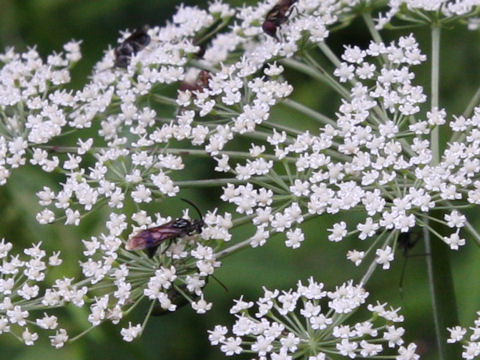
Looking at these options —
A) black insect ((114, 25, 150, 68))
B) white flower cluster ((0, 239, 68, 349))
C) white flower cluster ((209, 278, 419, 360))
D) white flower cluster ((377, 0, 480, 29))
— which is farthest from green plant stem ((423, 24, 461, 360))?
black insect ((114, 25, 150, 68))

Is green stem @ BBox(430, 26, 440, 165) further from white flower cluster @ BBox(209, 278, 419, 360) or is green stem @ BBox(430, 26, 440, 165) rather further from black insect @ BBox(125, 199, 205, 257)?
black insect @ BBox(125, 199, 205, 257)

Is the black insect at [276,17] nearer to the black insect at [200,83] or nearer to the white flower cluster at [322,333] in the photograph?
the black insect at [200,83]

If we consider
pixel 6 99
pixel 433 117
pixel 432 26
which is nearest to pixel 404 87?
pixel 433 117

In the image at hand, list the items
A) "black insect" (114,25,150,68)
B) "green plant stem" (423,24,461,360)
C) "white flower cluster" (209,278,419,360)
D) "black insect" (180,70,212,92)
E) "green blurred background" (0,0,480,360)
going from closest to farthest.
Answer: "white flower cluster" (209,278,419,360)
"green plant stem" (423,24,461,360)
"black insect" (180,70,212,92)
"black insect" (114,25,150,68)
"green blurred background" (0,0,480,360)

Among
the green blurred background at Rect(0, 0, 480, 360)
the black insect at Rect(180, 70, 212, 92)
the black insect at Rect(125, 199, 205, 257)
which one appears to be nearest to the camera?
the black insect at Rect(125, 199, 205, 257)

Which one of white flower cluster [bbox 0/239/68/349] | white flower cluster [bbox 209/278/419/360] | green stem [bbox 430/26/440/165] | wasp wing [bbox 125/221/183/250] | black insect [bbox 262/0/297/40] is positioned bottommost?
white flower cluster [bbox 209/278/419/360]

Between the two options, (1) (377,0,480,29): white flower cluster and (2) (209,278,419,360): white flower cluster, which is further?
(1) (377,0,480,29): white flower cluster

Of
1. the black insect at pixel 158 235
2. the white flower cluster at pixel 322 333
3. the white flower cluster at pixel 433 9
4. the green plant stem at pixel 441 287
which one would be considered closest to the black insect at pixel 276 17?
the white flower cluster at pixel 433 9

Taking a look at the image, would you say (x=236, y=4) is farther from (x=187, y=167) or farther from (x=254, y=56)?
(x=254, y=56)
